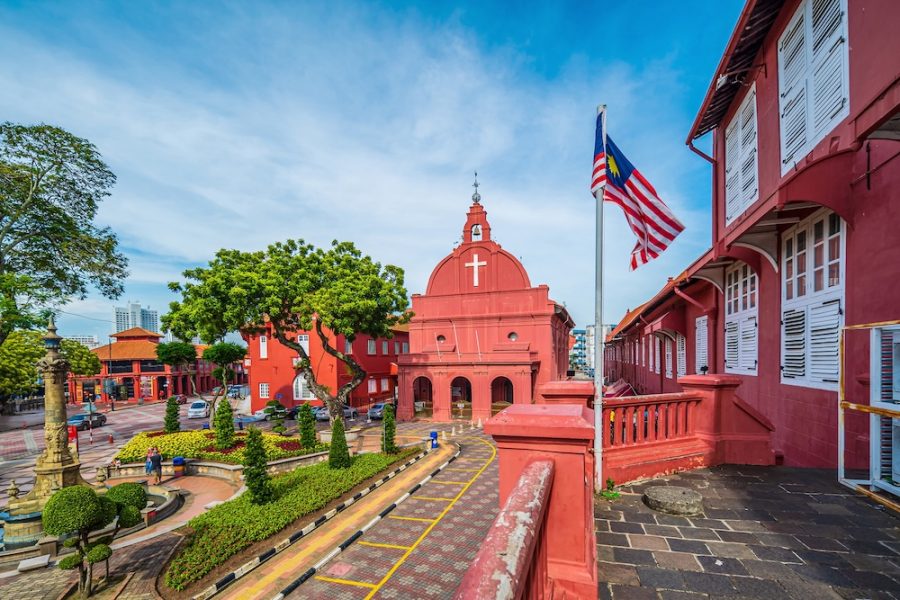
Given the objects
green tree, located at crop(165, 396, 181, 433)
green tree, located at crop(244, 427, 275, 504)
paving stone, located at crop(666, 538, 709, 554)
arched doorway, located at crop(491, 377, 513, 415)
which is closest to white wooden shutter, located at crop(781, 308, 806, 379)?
paving stone, located at crop(666, 538, 709, 554)

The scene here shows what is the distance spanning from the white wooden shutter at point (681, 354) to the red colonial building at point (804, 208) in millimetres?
2781

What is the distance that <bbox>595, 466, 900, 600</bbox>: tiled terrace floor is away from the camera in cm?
322

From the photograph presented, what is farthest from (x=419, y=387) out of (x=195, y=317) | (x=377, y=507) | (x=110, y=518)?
(x=110, y=518)

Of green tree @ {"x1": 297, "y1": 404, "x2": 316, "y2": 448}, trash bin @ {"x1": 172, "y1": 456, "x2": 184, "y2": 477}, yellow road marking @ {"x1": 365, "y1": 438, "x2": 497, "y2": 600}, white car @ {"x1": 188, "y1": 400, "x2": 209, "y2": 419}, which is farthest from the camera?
white car @ {"x1": 188, "y1": 400, "x2": 209, "y2": 419}

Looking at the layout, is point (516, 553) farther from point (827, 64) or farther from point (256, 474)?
point (256, 474)

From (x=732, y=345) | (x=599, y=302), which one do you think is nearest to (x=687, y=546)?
(x=599, y=302)

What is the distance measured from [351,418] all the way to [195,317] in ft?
41.3

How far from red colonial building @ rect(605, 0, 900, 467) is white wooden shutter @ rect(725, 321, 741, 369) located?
57 millimetres

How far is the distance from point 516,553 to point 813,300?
28.8 ft

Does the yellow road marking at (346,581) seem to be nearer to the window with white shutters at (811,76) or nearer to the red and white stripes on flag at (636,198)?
the red and white stripes on flag at (636,198)

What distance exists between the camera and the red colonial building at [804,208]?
5578 mm

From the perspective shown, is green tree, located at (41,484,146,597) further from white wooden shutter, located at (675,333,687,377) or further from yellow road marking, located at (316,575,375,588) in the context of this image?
white wooden shutter, located at (675,333,687,377)

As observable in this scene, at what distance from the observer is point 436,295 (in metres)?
27.1

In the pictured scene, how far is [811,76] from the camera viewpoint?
7.04 metres
